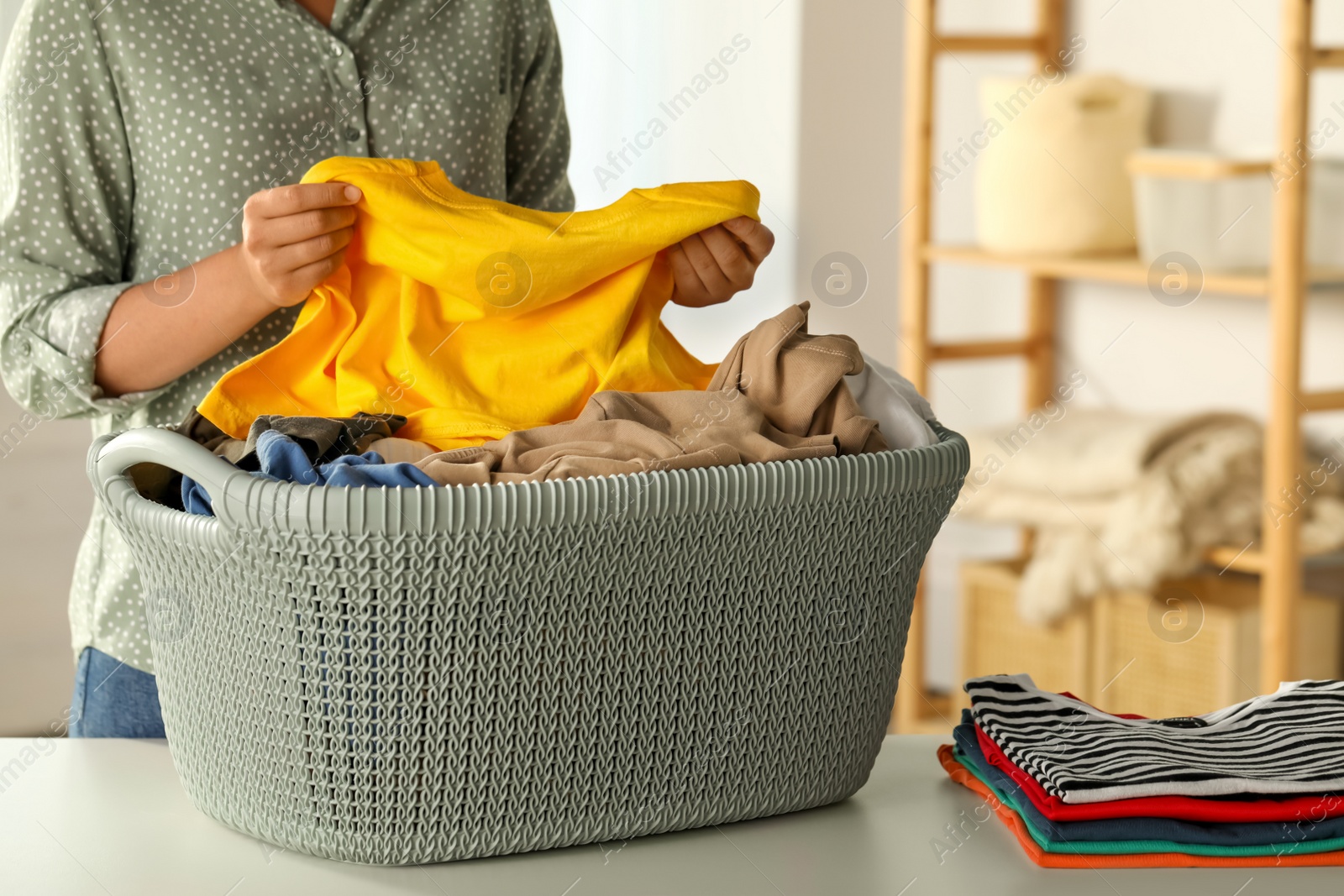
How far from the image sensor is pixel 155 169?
2.79 ft

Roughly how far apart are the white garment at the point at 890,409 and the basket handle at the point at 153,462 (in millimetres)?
296

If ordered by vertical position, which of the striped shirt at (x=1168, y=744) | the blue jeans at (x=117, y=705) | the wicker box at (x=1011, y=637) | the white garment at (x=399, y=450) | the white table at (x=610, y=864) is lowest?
the wicker box at (x=1011, y=637)

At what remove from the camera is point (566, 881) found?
0.56 m

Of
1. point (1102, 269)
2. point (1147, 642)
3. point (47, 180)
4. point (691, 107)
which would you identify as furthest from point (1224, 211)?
point (47, 180)

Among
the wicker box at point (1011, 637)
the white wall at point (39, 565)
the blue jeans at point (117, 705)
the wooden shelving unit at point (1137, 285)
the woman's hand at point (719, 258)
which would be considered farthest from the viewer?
the wicker box at point (1011, 637)

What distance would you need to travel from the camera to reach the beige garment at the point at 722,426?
54 centimetres

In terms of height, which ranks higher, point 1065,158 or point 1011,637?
point 1065,158

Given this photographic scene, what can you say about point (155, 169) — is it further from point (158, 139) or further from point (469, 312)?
point (469, 312)

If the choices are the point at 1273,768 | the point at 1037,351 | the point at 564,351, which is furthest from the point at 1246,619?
the point at 564,351

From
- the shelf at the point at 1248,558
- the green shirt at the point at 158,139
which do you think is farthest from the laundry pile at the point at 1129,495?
the green shirt at the point at 158,139

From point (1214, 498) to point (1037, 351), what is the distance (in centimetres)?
59

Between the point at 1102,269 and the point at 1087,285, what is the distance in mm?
383

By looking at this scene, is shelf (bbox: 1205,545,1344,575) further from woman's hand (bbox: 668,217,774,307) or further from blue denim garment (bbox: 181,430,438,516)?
blue denim garment (bbox: 181,430,438,516)

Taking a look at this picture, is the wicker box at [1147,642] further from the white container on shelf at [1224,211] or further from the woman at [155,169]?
the woman at [155,169]
